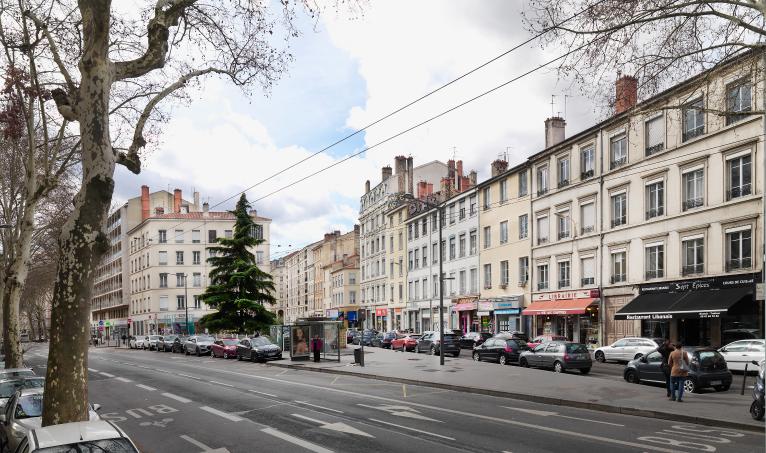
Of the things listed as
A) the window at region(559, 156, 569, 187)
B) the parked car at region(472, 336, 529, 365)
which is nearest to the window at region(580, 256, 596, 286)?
the window at region(559, 156, 569, 187)

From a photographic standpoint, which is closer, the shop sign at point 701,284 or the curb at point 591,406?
the curb at point 591,406

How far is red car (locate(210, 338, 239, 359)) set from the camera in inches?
1656

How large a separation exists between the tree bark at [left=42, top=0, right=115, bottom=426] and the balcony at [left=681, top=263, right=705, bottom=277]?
28.9 metres

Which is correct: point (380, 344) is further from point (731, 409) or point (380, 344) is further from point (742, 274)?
point (731, 409)

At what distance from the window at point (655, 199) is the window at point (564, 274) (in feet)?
25.0

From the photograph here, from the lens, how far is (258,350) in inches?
1458

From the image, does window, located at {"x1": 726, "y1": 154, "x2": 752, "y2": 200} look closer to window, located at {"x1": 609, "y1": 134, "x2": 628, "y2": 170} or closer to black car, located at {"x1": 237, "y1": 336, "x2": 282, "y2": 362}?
window, located at {"x1": 609, "y1": 134, "x2": 628, "y2": 170}

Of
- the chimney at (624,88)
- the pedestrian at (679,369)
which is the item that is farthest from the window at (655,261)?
the chimney at (624,88)

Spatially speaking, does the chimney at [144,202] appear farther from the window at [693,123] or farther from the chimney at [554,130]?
the window at [693,123]

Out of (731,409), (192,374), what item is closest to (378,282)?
(192,374)

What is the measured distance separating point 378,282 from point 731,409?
59.4 meters

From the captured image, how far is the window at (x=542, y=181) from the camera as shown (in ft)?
142

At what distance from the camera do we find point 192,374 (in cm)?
2892

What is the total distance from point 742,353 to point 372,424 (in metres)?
17.7
